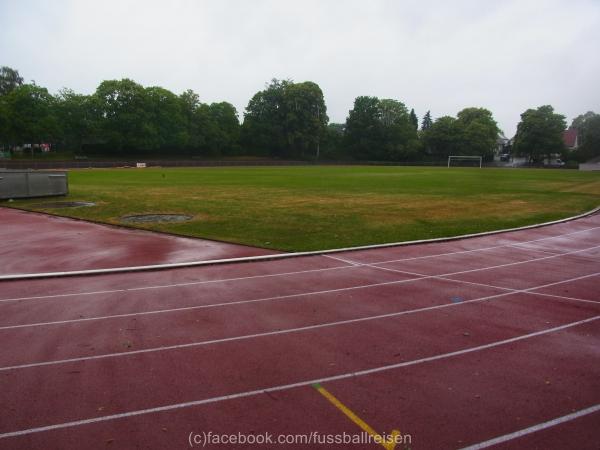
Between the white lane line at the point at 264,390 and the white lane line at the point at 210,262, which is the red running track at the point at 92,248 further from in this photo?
the white lane line at the point at 264,390

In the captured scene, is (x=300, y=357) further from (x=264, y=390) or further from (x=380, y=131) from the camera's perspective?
(x=380, y=131)

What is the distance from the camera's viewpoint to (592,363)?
5629 mm

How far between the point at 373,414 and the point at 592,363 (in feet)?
10.2

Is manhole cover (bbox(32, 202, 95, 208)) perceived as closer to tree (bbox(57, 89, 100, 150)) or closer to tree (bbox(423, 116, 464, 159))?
tree (bbox(57, 89, 100, 150))

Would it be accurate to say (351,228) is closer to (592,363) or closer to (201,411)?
(592,363)

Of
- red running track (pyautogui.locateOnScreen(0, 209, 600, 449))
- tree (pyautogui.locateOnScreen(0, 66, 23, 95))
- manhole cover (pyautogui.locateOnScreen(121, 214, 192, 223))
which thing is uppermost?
tree (pyautogui.locateOnScreen(0, 66, 23, 95))

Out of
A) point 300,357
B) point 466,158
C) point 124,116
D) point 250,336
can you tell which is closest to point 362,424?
point 300,357

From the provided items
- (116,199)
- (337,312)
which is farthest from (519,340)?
(116,199)

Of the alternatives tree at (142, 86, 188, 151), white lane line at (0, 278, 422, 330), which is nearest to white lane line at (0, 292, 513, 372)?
white lane line at (0, 278, 422, 330)

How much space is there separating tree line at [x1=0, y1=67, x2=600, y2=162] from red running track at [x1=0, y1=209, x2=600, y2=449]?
7937 centimetres

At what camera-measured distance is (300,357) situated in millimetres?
5699

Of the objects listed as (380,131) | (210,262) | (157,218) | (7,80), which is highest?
(7,80)

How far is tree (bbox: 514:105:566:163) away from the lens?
9362 centimetres

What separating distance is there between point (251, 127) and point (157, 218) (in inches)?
3476
